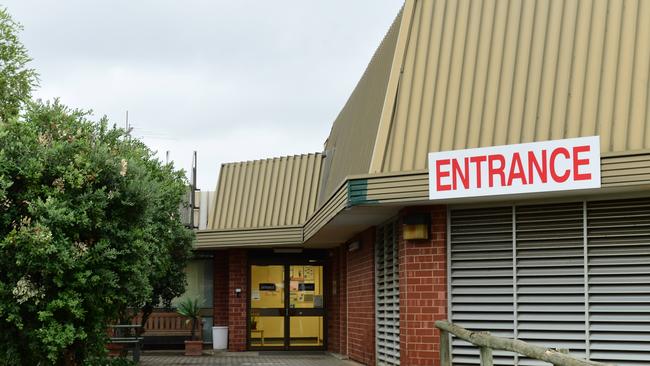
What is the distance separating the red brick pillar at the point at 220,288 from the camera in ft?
82.1

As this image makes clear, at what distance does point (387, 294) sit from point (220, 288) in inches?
458

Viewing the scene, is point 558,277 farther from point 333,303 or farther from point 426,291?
point 333,303

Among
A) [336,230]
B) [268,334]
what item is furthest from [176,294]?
[336,230]

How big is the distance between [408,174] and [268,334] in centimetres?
1293

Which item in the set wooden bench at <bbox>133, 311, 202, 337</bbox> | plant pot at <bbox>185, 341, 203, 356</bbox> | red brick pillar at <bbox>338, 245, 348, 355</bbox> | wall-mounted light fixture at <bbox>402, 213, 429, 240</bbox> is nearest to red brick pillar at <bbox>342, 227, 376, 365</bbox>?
red brick pillar at <bbox>338, 245, 348, 355</bbox>

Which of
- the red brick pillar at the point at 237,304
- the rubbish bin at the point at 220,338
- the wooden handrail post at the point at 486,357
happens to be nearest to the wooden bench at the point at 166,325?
the rubbish bin at the point at 220,338

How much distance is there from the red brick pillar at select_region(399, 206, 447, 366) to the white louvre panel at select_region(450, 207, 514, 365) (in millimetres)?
155

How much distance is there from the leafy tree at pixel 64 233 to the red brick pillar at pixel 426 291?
12.0 feet

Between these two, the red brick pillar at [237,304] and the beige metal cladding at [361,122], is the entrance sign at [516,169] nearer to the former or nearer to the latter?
the beige metal cladding at [361,122]

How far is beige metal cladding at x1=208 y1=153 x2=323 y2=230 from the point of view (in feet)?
72.1

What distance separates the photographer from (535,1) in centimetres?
1171

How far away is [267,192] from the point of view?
75.3 feet

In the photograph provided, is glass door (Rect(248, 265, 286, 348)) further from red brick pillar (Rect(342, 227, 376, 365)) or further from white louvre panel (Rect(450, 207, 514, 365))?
white louvre panel (Rect(450, 207, 514, 365))

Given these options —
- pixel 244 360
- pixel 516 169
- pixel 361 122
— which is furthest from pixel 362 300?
pixel 516 169
